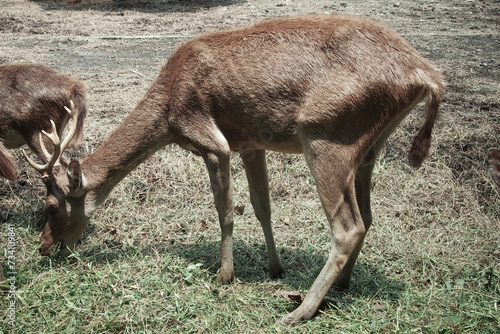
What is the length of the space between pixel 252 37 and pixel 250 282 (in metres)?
2.19

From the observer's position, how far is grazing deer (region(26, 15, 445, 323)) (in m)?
3.95

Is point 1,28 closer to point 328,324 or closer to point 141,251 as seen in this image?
point 141,251

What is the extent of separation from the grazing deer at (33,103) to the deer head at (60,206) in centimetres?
75

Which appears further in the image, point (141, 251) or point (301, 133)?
point (141, 251)

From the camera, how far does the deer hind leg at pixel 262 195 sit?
4.79 meters

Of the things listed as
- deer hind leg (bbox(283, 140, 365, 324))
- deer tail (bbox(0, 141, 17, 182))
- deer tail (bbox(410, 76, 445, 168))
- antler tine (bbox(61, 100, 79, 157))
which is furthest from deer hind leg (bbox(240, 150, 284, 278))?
deer tail (bbox(0, 141, 17, 182))

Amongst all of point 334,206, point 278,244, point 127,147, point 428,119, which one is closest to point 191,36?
point 127,147

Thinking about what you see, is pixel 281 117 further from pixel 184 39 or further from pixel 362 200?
pixel 184 39

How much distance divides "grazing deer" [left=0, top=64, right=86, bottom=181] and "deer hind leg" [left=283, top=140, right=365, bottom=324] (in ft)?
9.49

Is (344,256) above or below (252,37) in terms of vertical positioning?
below

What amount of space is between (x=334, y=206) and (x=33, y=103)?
3.50m

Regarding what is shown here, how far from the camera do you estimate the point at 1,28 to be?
37.5 ft

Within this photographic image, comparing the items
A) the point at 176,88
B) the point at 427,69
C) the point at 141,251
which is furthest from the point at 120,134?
the point at 427,69

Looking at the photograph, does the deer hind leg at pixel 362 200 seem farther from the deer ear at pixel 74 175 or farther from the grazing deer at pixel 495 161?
the deer ear at pixel 74 175
